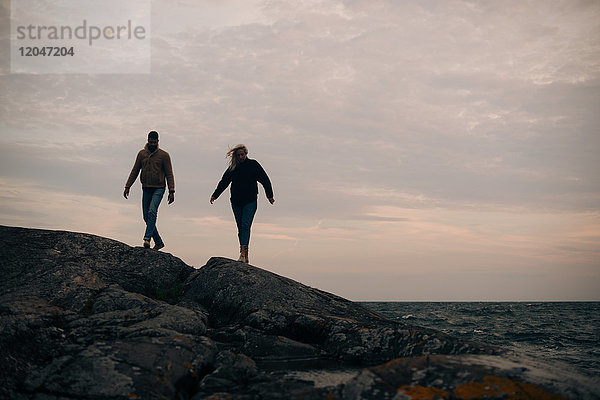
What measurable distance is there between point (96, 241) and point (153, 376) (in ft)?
20.6

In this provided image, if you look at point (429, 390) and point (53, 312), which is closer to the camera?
point (429, 390)

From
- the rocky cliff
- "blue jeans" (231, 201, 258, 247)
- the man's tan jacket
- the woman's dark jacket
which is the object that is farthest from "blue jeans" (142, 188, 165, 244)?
"blue jeans" (231, 201, 258, 247)

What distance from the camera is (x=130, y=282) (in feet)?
29.1

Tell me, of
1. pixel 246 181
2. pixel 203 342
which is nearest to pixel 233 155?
pixel 246 181

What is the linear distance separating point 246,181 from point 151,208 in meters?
2.60

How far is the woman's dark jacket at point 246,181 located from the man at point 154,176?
5.31ft

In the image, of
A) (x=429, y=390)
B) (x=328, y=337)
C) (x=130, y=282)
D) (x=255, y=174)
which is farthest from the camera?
(x=255, y=174)

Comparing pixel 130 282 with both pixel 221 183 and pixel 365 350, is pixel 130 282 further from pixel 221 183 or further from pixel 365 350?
pixel 365 350

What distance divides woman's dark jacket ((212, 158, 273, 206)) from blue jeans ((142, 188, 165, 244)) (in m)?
1.94

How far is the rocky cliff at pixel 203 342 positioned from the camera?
4156 mm

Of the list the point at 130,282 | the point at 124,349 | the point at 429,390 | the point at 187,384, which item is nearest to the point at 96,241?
the point at 130,282

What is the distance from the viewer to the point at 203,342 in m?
5.48

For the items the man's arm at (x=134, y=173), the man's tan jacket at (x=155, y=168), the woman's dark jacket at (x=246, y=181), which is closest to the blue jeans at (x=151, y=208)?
the man's tan jacket at (x=155, y=168)

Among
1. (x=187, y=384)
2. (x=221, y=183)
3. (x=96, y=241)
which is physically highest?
(x=221, y=183)
